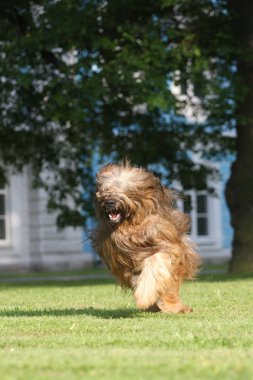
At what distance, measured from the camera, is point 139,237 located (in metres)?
10.5

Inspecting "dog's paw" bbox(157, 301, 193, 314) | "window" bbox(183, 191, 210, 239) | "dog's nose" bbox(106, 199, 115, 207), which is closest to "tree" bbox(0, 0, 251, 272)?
"dog's paw" bbox(157, 301, 193, 314)

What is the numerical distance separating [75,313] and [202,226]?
28790mm

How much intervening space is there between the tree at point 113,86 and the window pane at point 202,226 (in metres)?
15.0

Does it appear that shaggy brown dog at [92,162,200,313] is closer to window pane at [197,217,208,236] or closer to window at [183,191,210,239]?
window at [183,191,210,239]

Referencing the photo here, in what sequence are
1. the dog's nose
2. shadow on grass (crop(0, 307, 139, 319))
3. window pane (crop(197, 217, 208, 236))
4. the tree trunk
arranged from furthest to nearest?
window pane (crop(197, 217, 208, 236)), the tree trunk, shadow on grass (crop(0, 307, 139, 319)), the dog's nose

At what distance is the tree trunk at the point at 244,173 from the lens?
23.0 m

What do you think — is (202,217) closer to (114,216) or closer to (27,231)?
(27,231)

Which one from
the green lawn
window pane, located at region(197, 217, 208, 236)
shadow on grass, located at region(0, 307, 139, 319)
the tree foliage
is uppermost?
the tree foliage

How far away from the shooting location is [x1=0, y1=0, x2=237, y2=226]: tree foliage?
21500 mm

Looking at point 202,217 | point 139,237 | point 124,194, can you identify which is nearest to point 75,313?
point 139,237

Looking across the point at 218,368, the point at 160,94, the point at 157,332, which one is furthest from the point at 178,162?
the point at 218,368

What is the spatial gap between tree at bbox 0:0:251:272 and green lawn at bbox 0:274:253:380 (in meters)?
8.66

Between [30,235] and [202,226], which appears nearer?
[30,235]

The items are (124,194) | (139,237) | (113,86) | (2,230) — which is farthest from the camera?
(2,230)
